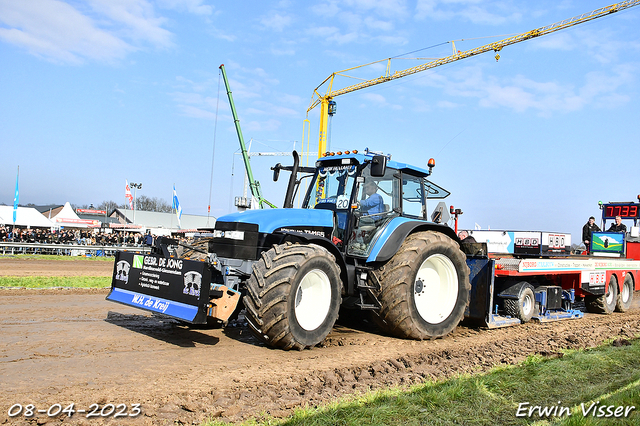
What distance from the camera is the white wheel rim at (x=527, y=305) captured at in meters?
8.59

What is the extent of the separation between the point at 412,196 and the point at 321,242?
215 cm

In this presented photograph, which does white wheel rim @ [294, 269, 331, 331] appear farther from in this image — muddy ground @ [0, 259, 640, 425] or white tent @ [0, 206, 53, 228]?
white tent @ [0, 206, 53, 228]

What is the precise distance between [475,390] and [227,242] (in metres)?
Result: 3.51

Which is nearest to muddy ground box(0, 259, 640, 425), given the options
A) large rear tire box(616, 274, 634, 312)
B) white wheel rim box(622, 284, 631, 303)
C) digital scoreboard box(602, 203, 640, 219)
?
large rear tire box(616, 274, 634, 312)

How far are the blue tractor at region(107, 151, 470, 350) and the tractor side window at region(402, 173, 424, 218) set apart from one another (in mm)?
16

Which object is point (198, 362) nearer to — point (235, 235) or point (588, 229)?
point (235, 235)

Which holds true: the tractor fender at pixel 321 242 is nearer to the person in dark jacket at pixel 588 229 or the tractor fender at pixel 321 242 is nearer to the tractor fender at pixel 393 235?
the tractor fender at pixel 393 235

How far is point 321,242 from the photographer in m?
6.37

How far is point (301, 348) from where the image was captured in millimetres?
5816

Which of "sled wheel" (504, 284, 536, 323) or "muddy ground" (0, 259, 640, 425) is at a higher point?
"sled wheel" (504, 284, 536, 323)

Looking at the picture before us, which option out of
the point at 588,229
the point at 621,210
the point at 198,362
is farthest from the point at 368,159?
the point at 621,210

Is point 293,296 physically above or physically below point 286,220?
below

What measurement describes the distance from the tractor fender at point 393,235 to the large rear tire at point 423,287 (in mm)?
136

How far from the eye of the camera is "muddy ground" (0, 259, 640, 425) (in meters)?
3.91
